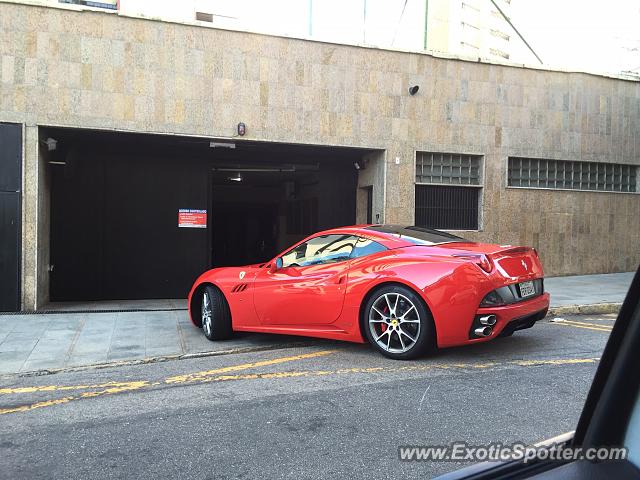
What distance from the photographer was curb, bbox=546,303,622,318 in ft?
28.2

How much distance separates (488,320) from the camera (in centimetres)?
518

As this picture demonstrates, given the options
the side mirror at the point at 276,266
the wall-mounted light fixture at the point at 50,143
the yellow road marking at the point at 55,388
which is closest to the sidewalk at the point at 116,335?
the yellow road marking at the point at 55,388

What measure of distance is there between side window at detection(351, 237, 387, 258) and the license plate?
57.3 inches

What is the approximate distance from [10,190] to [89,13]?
340 cm

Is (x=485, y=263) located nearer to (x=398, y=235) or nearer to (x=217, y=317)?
(x=398, y=235)

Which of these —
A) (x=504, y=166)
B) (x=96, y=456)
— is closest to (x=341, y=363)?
(x=96, y=456)

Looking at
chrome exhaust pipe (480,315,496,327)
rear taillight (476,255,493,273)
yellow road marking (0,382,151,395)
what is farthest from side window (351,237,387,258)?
yellow road marking (0,382,151,395)

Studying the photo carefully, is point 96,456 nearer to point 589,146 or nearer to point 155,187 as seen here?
point 155,187

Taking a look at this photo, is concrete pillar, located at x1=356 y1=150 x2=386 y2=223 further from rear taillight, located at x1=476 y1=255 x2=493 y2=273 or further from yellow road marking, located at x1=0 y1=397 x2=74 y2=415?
yellow road marking, located at x1=0 y1=397 x2=74 y2=415

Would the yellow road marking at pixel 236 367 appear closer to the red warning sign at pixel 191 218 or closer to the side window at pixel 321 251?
the side window at pixel 321 251

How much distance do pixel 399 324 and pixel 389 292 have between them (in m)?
0.33

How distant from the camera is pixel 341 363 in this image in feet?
18.2

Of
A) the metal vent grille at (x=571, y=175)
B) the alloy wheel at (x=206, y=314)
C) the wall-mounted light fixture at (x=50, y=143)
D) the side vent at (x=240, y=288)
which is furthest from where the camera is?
the metal vent grille at (x=571, y=175)

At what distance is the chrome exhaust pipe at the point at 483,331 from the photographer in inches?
204
